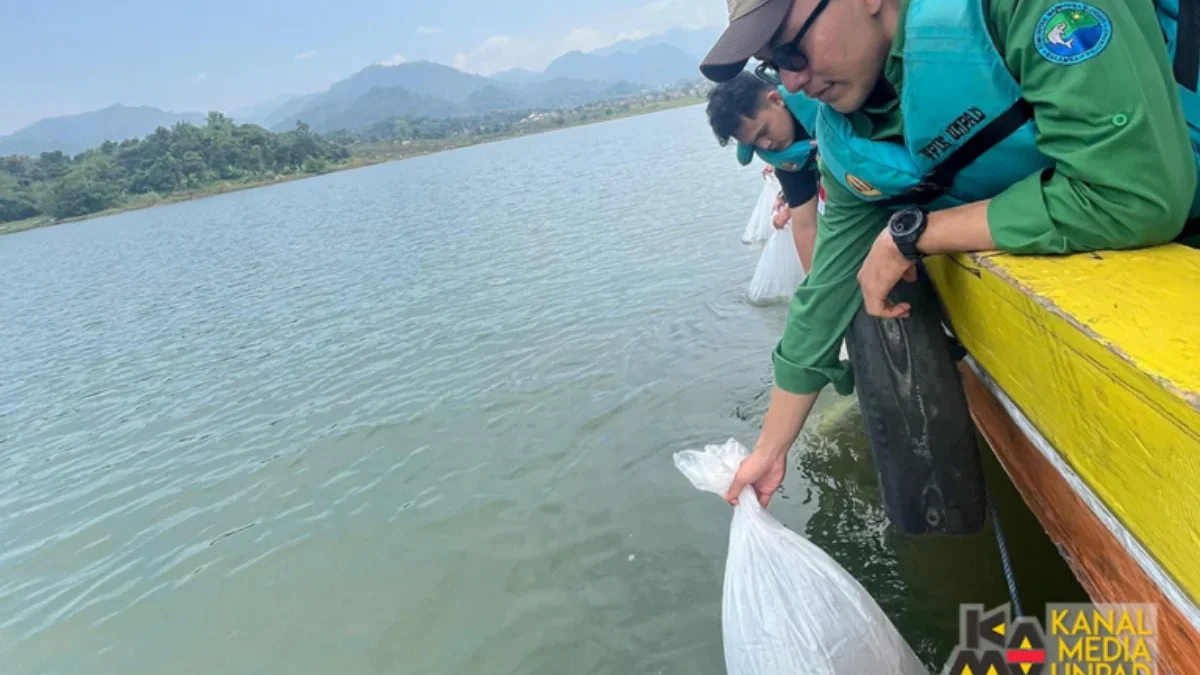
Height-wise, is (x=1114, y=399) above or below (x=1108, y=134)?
below

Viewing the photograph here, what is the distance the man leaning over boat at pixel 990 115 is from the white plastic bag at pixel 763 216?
6.70m

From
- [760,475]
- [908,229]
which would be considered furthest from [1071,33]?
[760,475]

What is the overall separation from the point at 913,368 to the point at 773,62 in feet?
3.04

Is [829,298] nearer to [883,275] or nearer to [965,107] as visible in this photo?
[883,275]

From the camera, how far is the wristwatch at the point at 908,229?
161 cm

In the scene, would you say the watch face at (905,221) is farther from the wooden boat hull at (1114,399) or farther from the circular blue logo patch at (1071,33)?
the circular blue logo patch at (1071,33)

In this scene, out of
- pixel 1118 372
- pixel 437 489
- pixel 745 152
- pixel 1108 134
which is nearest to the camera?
pixel 1118 372

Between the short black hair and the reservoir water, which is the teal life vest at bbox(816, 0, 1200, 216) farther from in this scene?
the short black hair

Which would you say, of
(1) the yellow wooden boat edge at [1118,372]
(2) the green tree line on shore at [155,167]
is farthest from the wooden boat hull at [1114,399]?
(2) the green tree line on shore at [155,167]

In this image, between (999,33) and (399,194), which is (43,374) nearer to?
(999,33)

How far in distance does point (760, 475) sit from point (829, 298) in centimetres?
65

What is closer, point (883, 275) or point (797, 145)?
point (883, 275)

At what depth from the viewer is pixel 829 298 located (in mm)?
2100

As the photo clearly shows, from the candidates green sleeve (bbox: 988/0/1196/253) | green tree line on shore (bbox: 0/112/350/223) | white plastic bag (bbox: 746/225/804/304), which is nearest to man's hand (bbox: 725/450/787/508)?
green sleeve (bbox: 988/0/1196/253)
